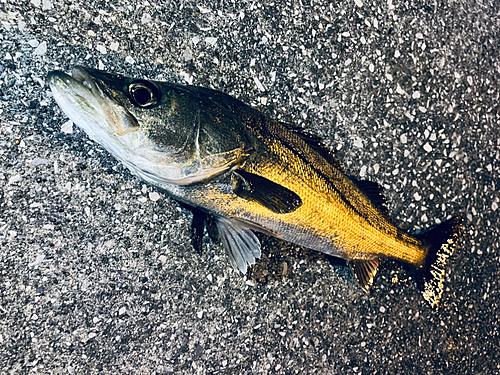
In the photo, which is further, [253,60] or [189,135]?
[253,60]

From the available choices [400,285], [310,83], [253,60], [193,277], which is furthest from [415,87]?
[193,277]

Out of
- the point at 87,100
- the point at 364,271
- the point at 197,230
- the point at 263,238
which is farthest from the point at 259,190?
the point at 364,271

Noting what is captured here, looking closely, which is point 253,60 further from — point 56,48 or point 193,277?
point 193,277

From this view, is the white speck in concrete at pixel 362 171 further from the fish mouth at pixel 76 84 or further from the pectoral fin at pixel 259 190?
the fish mouth at pixel 76 84

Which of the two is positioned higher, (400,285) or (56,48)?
(56,48)

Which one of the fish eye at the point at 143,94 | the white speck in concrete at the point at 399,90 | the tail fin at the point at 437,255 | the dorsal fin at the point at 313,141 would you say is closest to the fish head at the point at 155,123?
the fish eye at the point at 143,94

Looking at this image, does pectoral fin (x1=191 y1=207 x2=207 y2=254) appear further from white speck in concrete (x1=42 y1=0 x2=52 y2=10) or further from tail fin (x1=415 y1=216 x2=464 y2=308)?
tail fin (x1=415 y1=216 x2=464 y2=308)
